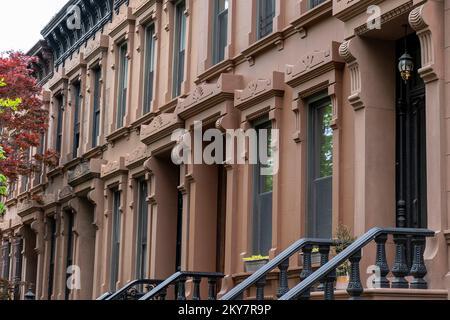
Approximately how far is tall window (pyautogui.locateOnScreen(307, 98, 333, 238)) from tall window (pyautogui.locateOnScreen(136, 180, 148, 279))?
301 inches

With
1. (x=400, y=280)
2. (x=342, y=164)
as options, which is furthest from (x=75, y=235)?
(x=400, y=280)

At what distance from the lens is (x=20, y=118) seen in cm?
3017

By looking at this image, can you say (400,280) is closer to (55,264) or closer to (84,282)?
(84,282)

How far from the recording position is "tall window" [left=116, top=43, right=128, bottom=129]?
84.9 ft

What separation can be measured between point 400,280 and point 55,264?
19.7 meters

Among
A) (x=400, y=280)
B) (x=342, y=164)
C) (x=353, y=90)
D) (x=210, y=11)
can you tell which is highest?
(x=210, y=11)

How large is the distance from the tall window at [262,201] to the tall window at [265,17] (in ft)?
5.79

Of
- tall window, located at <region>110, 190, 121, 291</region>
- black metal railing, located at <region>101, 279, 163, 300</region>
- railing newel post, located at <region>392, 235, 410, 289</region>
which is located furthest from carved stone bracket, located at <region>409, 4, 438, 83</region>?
tall window, located at <region>110, 190, 121, 291</region>

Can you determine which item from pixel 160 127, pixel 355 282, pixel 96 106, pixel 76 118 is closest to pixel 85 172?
pixel 96 106

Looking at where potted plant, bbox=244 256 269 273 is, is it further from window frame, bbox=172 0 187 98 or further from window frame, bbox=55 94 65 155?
window frame, bbox=55 94 65 155

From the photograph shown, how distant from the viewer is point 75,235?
28172 millimetres

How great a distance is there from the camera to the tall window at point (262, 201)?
57.7 feet

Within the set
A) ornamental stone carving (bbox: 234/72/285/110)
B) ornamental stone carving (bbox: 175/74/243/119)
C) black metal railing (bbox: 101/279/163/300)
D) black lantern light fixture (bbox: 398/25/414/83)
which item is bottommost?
black metal railing (bbox: 101/279/163/300)

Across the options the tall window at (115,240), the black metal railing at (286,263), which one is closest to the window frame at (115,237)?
the tall window at (115,240)
